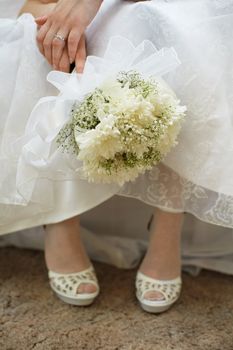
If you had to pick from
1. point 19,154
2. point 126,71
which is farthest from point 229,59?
point 19,154

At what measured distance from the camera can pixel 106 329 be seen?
108cm

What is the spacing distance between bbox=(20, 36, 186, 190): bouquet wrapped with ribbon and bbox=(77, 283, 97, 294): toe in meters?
0.29

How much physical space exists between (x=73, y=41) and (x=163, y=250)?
48 centimetres

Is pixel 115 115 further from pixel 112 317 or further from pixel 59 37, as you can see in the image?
pixel 112 317

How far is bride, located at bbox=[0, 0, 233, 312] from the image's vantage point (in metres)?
0.97

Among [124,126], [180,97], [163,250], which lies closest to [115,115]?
[124,126]

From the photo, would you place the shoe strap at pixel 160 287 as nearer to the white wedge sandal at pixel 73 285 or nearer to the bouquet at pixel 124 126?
the white wedge sandal at pixel 73 285

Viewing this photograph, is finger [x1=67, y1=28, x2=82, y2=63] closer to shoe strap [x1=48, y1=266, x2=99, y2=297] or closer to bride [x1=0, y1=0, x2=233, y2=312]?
bride [x1=0, y1=0, x2=233, y2=312]

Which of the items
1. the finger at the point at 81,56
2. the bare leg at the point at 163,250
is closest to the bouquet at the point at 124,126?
the finger at the point at 81,56

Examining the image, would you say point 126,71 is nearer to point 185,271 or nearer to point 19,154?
point 19,154

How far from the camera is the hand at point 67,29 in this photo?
1013mm

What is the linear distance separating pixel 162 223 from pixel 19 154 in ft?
1.12

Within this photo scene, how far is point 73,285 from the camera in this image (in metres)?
1.15

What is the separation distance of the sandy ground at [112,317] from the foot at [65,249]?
73mm
